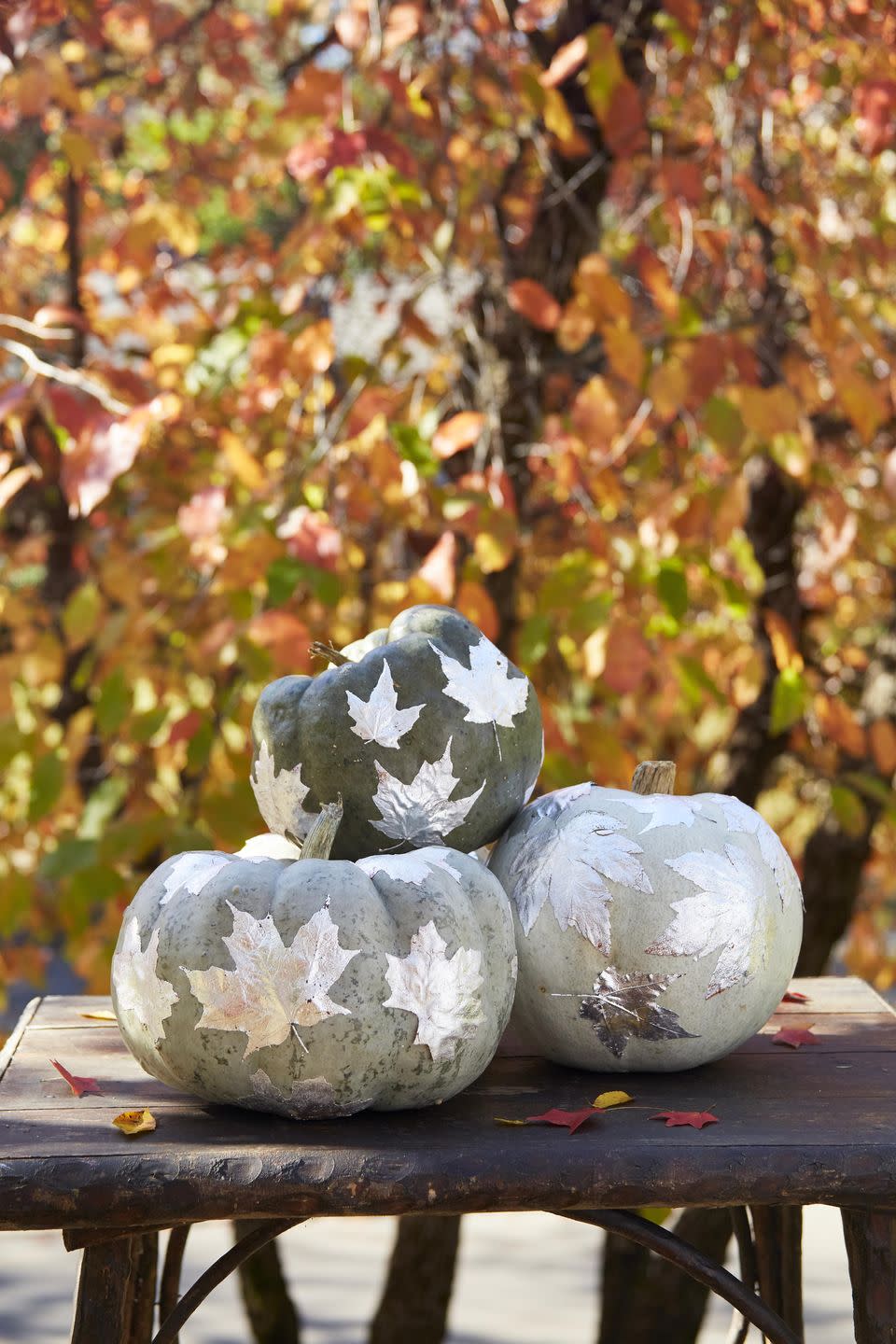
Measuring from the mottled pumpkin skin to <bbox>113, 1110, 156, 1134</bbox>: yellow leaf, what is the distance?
5cm

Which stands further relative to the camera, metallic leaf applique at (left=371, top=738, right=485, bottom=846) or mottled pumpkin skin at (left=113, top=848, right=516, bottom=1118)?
metallic leaf applique at (left=371, top=738, right=485, bottom=846)

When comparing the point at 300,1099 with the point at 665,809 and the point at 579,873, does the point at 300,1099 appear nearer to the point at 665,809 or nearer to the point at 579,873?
the point at 579,873

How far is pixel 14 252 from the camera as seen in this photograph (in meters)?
3.66

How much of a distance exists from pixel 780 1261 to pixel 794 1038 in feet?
1.70

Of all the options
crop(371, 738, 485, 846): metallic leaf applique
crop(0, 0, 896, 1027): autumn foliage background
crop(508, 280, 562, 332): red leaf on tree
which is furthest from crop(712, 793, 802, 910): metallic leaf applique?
crop(508, 280, 562, 332): red leaf on tree

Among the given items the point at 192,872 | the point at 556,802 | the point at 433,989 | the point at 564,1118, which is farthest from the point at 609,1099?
the point at 192,872

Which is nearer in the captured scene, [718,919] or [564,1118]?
[564,1118]

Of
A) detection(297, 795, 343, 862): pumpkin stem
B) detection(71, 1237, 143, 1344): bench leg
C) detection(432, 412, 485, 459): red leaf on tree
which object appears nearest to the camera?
detection(71, 1237, 143, 1344): bench leg

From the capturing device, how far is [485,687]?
4.38 ft

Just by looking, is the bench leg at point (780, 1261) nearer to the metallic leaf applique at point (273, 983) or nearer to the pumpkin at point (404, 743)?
the pumpkin at point (404, 743)

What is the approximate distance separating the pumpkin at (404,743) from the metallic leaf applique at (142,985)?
22 centimetres

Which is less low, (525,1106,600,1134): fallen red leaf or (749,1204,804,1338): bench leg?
(525,1106,600,1134): fallen red leaf

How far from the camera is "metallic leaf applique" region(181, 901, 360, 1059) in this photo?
3.61ft

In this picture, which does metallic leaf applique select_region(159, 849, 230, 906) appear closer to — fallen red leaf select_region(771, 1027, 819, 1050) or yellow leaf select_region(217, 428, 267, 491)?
fallen red leaf select_region(771, 1027, 819, 1050)
